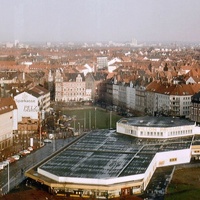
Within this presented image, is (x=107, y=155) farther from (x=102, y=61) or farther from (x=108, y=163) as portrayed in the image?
(x=102, y=61)

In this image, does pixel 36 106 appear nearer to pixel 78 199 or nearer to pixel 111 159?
pixel 111 159

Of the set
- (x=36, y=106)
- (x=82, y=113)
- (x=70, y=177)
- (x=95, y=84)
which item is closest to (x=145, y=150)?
(x=70, y=177)

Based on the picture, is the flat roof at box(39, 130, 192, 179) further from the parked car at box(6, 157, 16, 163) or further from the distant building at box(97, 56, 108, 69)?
the distant building at box(97, 56, 108, 69)

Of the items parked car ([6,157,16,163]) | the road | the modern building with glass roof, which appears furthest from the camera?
parked car ([6,157,16,163])

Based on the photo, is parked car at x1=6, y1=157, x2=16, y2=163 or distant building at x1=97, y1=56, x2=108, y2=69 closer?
parked car at x1=6, y1=157, x2=16, y2=163

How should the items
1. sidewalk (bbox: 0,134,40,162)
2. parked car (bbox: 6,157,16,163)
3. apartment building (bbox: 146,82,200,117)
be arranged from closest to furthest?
parked car (bbox: 6,157,16,163), sidewalk (bbox: 0,134,40,162), apartment building (bbox: 146,82,200,117)

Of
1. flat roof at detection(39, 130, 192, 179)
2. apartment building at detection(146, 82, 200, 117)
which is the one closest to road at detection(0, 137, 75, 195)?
flat roof at detection(39, 130, 192, 179)

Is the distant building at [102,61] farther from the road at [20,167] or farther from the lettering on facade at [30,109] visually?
the road at [20,167]
